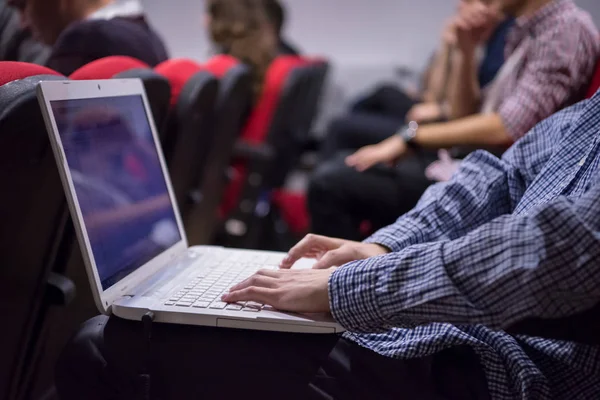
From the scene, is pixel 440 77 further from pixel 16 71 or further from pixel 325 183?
pixel 16 71

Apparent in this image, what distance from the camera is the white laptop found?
33.4 inches

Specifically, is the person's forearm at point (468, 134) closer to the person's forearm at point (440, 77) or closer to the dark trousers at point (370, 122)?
the dark trousers at point (370, 122)

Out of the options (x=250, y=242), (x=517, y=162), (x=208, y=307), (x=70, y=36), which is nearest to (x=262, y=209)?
(x=250, y=242)

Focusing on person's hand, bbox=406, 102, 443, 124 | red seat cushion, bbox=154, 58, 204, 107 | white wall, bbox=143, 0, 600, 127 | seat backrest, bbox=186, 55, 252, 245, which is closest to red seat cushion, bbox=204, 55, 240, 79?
seat backrest, bbox=186, 55, 252, 245

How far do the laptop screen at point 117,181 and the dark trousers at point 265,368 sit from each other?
0.10 m

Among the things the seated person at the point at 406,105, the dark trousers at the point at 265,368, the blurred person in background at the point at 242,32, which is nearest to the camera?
the dark trousers at the point at 265,368

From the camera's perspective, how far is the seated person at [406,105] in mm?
2316

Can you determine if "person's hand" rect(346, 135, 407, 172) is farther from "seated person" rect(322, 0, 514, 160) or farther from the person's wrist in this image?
"seated person" rect(322, 0, 514, 160)

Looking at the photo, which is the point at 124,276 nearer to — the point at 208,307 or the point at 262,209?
the point at 208,307

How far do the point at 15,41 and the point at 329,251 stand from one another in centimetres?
145

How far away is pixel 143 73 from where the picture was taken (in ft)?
3.87

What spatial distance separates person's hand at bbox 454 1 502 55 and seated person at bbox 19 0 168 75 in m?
0.87

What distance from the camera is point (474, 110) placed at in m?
2.08

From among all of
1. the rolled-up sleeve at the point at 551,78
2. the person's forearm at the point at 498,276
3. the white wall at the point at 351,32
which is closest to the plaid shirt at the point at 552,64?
the rolled-up sleeve at the point at 551,78
